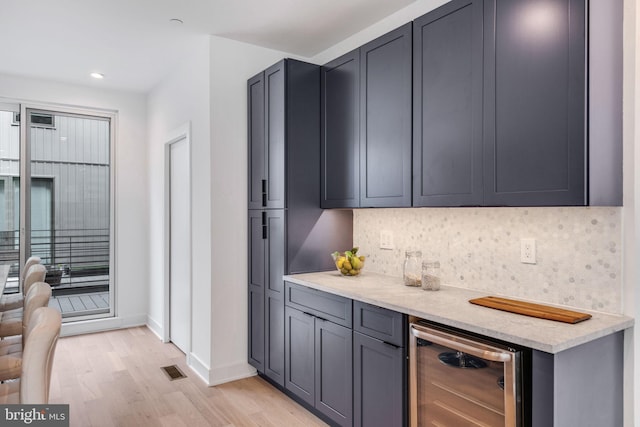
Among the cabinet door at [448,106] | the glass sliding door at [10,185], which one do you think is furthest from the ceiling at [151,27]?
the cabinet door at [448,106]

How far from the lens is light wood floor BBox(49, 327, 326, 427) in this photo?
271 cm

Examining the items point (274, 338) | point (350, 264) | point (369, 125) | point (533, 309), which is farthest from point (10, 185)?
point (533, 309)

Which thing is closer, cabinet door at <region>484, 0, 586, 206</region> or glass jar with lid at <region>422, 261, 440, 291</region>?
cabinet door at <region>484, 0, 586, 206</region>

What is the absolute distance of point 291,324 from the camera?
289 centimetres

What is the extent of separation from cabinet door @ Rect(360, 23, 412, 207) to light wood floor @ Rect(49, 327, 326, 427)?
60.7 inches

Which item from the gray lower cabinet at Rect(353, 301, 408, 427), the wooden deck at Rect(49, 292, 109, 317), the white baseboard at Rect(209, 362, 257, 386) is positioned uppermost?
the gray lower cabinet at Rect(353, 301, 408, 427)

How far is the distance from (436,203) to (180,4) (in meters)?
2.12

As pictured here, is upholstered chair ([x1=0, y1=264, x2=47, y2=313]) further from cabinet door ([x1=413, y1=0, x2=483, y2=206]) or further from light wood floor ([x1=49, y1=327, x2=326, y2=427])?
cabinet door ([x1=413, y1=0, x2=483, y2=206])

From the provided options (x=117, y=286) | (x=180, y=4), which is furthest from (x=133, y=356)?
(x=180, y=4)

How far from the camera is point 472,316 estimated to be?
181cm

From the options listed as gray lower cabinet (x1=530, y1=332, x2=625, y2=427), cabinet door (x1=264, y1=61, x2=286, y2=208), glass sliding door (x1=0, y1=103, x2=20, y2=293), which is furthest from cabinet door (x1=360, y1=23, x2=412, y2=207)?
glass sliding door (x1=0, y1=103, x2=20, y2=293)

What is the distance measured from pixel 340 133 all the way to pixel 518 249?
139 cm

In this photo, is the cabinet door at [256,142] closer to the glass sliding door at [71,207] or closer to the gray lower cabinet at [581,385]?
the gray lower cabinet at [581,385]

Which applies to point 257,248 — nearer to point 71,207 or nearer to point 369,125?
point 369,125
